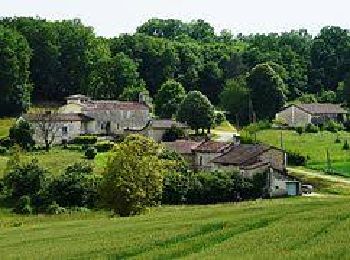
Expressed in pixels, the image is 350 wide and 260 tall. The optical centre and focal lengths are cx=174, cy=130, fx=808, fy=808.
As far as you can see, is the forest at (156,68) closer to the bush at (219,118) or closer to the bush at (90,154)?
the bush at (219,118)

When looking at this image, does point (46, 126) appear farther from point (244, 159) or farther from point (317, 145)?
point (317, 145)

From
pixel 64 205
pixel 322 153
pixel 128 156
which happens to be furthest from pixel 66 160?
pixel 322 153

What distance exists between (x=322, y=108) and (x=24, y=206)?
54639 mm

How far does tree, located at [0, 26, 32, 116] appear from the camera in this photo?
3669 inches

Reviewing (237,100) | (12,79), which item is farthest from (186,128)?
(12,79)

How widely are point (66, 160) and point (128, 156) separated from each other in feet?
60.1

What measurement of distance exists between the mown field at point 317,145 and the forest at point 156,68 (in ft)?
38.9

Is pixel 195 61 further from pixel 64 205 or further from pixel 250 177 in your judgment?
pixel 64 205

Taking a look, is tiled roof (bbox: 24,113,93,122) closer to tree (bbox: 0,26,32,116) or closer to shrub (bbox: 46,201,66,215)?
tree (bbox: 0,26,32,116)

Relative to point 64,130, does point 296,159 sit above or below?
below

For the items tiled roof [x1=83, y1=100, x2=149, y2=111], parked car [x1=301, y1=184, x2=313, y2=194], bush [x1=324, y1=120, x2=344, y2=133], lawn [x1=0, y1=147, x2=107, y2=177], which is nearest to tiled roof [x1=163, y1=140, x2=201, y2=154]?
lawn [x1=0, y1=147, x2=107, y2=177]

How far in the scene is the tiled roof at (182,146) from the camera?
67100 mm

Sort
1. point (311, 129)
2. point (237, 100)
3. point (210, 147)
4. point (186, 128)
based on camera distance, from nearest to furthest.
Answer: point (210, 147), point (186, 128), point (311, 129), point (237, 100)

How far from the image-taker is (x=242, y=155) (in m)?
61.7
